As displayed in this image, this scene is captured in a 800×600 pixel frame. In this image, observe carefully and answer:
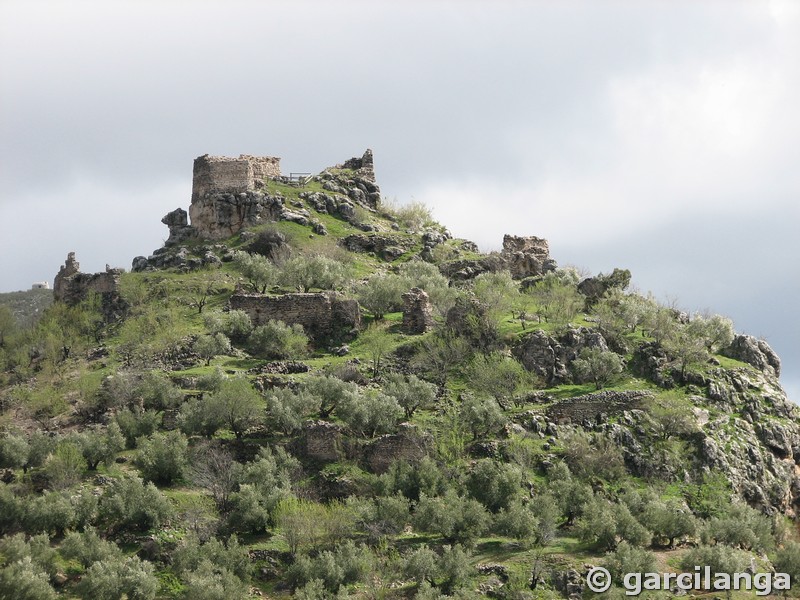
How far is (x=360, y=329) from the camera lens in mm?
65812

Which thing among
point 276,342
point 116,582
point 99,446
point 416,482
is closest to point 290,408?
point 416,482

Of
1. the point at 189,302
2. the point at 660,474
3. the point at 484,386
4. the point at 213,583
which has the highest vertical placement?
the point at 189,302

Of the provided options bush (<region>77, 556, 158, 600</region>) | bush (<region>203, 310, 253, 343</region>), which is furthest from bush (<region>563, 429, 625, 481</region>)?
bush (<region>203, 310, 253, 343</region>)

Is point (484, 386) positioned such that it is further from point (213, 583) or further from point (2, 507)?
point (2, 507)

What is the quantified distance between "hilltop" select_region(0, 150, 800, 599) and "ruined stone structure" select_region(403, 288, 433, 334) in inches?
4.2

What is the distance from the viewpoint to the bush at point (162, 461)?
47.5 meters

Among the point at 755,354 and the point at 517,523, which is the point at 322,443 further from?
the point at 755,354

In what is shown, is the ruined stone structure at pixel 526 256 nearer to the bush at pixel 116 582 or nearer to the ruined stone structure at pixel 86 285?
the ruined stone structure at pixel 86 285

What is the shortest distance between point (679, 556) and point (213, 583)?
19.0 m

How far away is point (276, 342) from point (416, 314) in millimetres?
8930

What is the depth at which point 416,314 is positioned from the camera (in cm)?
6550

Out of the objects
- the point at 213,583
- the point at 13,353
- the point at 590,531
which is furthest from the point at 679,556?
the point at 13,353

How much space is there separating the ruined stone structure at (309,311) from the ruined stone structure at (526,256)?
18.7m

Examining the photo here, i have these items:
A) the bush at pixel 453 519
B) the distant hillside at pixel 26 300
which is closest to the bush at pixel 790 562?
the bush at pixel 453 519
